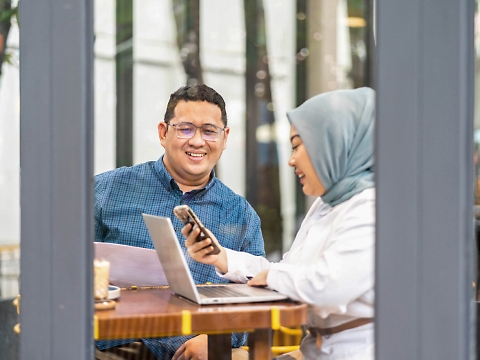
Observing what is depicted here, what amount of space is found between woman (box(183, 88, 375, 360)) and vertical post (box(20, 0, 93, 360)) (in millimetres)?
367

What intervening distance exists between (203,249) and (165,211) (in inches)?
6.0

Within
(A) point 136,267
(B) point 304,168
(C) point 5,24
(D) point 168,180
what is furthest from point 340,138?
(C) point 5,24

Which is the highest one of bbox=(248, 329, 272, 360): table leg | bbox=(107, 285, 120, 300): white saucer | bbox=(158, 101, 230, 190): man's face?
bbox=(158, 101, 230, 190): man's face

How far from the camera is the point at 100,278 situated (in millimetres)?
1389

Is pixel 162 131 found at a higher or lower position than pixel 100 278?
higher

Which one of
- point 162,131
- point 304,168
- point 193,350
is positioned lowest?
point 193,350

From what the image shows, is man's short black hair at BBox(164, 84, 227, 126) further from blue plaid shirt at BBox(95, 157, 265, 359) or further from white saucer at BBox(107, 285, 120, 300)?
white saucer at BBox(107, 285, 120, 300)

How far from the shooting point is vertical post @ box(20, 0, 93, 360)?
130 centimetres

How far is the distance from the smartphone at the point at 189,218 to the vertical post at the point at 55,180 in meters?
0.35

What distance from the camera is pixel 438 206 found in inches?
49.5

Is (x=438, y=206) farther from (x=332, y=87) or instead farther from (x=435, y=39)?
(x=332, y=87)

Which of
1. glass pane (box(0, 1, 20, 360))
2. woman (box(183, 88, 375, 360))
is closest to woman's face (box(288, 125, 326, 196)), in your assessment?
woman (box(183, 88, 375, 360))

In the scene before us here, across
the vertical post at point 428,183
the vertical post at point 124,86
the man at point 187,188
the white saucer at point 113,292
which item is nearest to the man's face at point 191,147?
the man at point 187,188

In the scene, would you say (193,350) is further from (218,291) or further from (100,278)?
(100,278)
